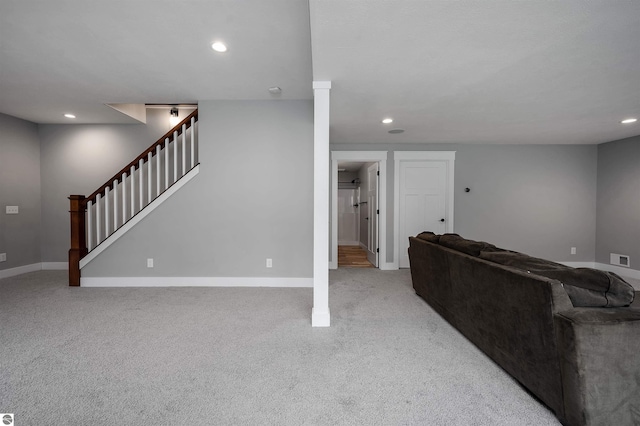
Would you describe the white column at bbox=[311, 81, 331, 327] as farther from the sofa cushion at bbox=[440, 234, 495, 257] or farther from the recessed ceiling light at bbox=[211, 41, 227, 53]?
the sofa cushion at bbox=[440, 234, 495, 257]

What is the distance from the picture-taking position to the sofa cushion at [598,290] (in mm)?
1430

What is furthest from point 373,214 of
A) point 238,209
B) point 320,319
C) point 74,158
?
point 74,158

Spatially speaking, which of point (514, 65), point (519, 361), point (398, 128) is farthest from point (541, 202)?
point (519, 361)

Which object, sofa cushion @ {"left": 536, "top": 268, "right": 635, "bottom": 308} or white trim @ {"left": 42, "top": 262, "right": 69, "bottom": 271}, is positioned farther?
white trim @ {"left": 42, "top": 262, "right": 69, "bottom": 271}

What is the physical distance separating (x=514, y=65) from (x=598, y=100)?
1.54 m

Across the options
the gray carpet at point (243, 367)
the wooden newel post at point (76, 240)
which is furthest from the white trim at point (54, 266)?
the gray carpet at point (243, 367)

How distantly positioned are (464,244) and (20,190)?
641 cm

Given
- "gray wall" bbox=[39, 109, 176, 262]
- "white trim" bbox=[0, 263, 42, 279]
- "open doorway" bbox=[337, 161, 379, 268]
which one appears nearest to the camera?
"white trim" bbox=[0, 263, 42, 279]

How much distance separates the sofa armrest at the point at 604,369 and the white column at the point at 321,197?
1.69 m

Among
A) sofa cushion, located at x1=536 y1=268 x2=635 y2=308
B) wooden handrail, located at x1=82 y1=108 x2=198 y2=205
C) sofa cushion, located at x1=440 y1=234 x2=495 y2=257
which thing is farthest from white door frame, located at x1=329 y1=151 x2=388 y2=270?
sofa cushion, located at x1=536 y1=268 x2=635 y2=308

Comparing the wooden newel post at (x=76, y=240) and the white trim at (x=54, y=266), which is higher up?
the wooden newel post at (x=76, y=240)

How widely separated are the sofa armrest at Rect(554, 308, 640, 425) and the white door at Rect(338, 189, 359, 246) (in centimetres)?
684

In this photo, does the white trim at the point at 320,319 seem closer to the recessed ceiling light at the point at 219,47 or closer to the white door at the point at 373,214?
the recessed ceiling light at the point at 219,47

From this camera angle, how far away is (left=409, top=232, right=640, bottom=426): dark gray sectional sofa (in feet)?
4.15
